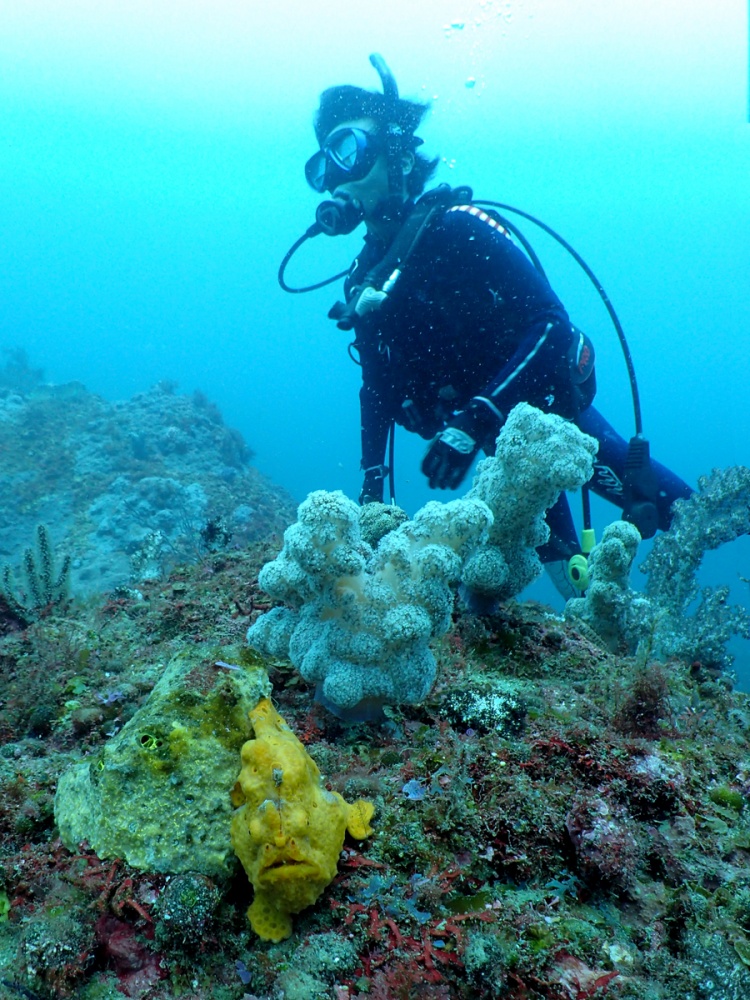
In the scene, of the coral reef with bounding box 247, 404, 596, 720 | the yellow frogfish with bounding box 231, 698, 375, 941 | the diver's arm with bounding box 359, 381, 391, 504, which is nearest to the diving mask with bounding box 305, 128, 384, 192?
the diver's arm with bounding box 359, 381, 391, 504

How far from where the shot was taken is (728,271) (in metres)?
111

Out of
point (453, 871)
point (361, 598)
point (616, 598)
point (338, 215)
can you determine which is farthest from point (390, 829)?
point (338, 215)

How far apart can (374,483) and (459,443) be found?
2061 millimetres

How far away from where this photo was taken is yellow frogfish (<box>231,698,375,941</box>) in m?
1.68

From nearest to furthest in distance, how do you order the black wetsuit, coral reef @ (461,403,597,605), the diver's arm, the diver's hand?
coral reef @ (461,403,597,605) → the diver's hand → the black wetsuit → the diver's arm

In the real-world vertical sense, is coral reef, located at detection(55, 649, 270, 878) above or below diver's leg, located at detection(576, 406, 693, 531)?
below

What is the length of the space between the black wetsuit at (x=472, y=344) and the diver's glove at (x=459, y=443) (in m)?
0.53

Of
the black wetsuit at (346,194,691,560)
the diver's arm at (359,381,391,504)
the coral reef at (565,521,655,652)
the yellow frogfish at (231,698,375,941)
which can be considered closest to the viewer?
the yellow frogfish at (231,698,375,941)

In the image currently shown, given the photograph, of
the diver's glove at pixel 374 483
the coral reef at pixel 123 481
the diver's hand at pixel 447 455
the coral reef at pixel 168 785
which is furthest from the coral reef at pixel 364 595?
the coral reef at pixel 123 481

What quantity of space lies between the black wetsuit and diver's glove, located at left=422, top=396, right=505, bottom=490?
534 mm

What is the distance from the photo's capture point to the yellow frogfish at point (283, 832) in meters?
1.68

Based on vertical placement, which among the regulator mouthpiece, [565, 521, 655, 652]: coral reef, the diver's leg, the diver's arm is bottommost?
[565, 521, 655, 652]: coral reef

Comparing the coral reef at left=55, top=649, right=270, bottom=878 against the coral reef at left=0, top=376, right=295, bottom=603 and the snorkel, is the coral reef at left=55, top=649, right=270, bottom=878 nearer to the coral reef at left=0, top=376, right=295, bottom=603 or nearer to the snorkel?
the coral reef at left=0, top=376, right=295, bottom=603

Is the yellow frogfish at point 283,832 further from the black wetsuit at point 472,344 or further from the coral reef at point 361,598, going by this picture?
the black wetsuit at point 472,344
